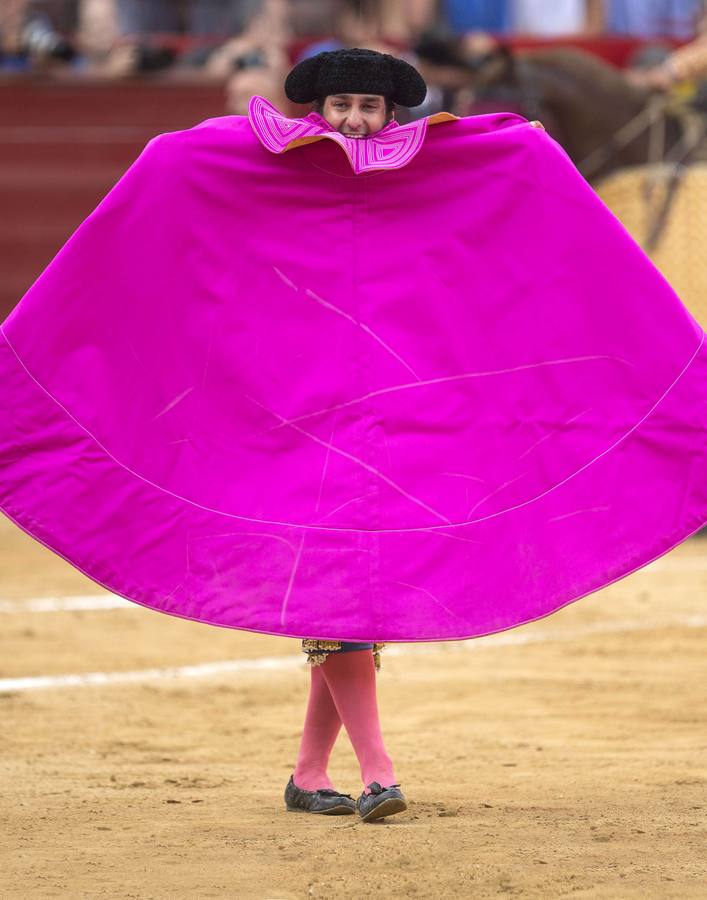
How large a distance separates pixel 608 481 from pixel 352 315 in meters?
0.52

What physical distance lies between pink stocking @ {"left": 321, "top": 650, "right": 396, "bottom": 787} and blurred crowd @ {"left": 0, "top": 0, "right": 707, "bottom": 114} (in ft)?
15.7

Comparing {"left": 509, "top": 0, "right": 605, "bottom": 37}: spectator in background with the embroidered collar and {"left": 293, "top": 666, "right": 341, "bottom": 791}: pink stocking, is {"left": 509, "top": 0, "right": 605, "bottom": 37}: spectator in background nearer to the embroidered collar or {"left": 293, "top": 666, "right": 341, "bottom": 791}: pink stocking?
the embroidered collar

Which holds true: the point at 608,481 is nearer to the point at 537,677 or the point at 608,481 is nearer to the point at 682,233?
the point at 537,677

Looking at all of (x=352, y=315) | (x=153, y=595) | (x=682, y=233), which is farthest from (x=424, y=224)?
(x=682, y=233)

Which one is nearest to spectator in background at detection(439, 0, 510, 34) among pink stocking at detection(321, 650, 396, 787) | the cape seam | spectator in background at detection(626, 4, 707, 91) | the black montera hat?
spectator in background at detection(626, 4, 707, 91)

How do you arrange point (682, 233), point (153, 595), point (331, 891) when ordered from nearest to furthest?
point (331, 891), point (153, 595), point (682, 233)

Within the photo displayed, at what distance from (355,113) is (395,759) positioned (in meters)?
1.36

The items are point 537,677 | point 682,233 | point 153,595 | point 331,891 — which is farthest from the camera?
point 682,233

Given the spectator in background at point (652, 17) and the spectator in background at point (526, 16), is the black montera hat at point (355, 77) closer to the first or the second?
the spectator in background at point (526, 16)

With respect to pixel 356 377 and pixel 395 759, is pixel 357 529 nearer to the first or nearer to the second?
pixel 356 377

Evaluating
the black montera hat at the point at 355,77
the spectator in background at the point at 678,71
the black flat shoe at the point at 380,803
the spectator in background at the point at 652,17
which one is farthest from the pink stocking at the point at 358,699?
the spectator in background at the point at 652,17

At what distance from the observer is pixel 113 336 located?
2.98 m

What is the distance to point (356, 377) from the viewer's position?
115 inches

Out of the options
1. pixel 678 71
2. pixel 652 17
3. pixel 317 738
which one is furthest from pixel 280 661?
pixel 652 17
